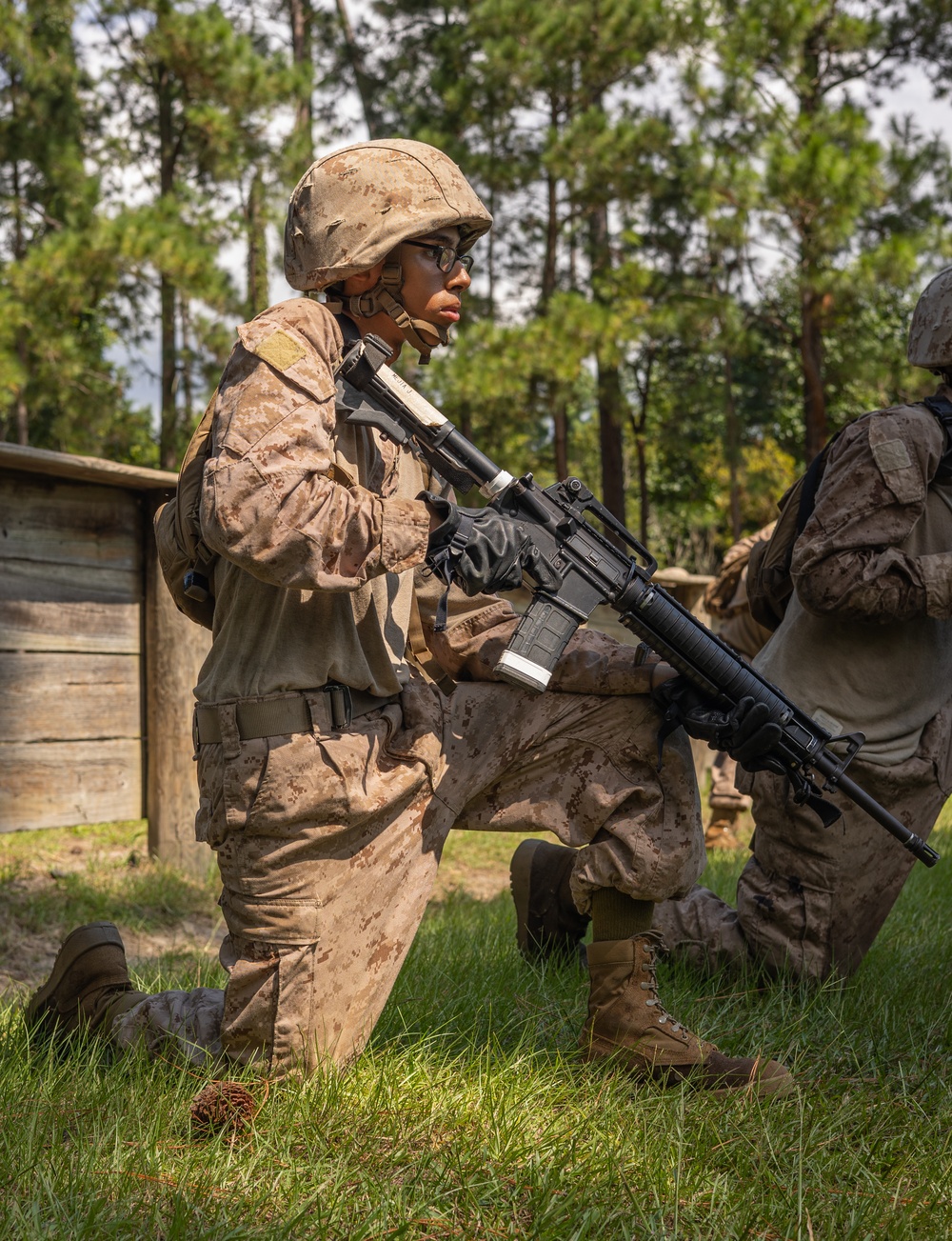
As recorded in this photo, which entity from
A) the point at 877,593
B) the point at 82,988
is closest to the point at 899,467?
the point at 877,593

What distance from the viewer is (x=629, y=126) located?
1455cm

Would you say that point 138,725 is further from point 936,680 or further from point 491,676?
point 936,680

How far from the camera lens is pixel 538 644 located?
9.36 ft

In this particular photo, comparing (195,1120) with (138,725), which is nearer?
(195,1120)

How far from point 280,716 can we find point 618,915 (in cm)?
98

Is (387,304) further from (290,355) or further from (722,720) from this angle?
(722,720)

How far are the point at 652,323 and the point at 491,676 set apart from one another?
12620 millimetres

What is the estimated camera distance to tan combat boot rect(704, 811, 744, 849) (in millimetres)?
7453

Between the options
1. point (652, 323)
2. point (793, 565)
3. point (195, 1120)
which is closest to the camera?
point (195, 1120)

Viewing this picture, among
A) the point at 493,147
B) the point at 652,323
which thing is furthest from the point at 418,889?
the point at 493,147

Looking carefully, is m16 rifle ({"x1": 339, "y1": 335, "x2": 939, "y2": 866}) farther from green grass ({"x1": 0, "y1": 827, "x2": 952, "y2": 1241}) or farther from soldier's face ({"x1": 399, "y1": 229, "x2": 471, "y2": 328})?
green grass ({"x1": 0, "y1": 827, "x2": 952, "y2": 1241})

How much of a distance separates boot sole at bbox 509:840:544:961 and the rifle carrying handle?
125 cm

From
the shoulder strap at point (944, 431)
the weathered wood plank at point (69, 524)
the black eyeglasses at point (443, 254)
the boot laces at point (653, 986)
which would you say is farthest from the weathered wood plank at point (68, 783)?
the shoulder strap at point (944, 431)

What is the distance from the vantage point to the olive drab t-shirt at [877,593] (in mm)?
3580
